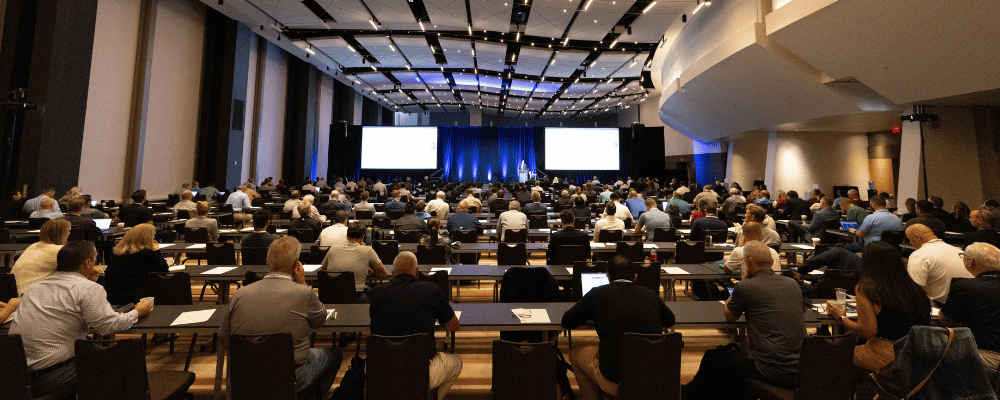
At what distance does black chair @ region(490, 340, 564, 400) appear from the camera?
233 centimetres

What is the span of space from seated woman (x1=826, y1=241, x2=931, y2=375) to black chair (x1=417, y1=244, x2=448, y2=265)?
357cm

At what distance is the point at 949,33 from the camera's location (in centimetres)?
703

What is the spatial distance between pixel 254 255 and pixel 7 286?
1.91 metres

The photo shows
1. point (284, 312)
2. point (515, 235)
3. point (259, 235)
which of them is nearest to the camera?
point (284, 312)

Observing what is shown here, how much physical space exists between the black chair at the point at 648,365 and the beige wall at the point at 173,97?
555 inches

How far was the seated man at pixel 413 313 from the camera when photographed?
2.62 meters

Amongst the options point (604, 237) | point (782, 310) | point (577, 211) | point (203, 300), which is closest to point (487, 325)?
point (782, 310)

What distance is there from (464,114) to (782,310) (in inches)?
1265

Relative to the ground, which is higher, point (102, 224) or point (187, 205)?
point (187, 205)

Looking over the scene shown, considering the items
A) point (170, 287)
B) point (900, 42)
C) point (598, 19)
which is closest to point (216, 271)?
point (170, 287)

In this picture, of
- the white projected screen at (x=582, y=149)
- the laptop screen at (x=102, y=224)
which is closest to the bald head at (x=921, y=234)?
the laptop screen at (x=102, y=224)

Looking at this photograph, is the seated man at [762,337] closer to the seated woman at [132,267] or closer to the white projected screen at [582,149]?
the seated woman at [132,267]

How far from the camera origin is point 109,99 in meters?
11.3

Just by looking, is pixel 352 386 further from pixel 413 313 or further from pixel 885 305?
pixel 885 305
